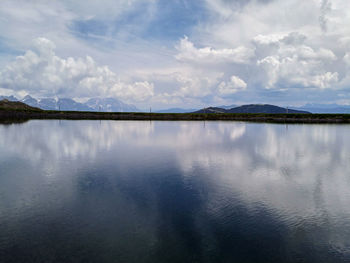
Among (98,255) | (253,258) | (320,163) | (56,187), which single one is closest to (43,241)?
(98,255)

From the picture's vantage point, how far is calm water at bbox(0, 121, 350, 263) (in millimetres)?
12547

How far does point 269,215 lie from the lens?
677 inches

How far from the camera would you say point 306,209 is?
18609mm

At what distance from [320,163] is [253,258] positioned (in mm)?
29882

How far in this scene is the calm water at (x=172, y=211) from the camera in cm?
1255

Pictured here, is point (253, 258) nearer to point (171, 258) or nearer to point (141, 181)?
point (171, 258)

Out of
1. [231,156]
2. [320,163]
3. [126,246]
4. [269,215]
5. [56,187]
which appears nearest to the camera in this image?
[126,246]

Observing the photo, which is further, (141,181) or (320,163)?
(320,163)

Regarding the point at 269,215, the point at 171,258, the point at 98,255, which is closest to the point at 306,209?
the point at 269,215

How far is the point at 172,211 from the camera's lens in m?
17.6

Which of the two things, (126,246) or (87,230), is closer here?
(126,246)

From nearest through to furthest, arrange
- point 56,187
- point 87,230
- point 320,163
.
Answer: point 87,230, point 56,187, point 320,163

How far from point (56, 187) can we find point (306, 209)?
22.8 m

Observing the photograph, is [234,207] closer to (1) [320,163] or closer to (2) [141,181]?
(2) [141,181]
